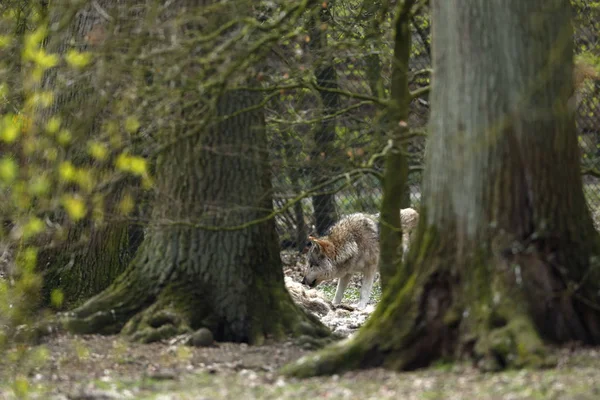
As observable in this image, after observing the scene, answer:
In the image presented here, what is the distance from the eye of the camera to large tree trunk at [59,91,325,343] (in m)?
8.24

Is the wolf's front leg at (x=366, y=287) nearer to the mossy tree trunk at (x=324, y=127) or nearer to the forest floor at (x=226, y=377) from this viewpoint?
the mossy tree trunk at (x=324, y=127)

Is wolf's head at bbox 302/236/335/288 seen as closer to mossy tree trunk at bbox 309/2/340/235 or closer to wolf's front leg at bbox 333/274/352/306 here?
wolf's front leg at bbox 333/274/352/306

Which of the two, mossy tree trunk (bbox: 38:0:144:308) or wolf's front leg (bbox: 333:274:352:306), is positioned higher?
mossy tree trunk (bbox: 38:0:144:308)

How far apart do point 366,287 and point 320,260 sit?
82 centimetres

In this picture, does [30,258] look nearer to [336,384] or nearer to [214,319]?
[336,384]

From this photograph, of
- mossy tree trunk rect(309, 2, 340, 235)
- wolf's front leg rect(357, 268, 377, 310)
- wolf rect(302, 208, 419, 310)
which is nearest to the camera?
mossy tree trunk rect(309, 2, 340, 235)

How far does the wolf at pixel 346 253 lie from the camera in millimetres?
14195

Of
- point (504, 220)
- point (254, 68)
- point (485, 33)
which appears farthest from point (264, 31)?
point (504, 220)

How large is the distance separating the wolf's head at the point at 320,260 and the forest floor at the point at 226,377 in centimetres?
615

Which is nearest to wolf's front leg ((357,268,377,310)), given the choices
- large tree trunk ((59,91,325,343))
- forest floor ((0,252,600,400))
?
large tree trunk ((59,91,325,343))

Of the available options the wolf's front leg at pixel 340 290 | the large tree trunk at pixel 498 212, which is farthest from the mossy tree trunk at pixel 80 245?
the large tree trunk at pixel 498 212

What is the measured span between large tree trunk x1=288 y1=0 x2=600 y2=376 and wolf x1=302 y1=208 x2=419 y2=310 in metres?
7.32

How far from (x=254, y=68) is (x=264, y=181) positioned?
4.13 feet

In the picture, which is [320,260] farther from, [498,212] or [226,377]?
[498,212]
